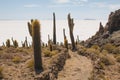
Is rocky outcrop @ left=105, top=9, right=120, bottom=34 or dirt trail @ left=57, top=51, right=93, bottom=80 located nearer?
dirt trail @ left=57, top=51, right=93, bottom=80

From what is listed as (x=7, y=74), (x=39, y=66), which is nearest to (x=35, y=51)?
(x=39, y=66)

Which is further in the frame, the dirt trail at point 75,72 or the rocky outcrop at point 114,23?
the rocky outcrop at point 114,23

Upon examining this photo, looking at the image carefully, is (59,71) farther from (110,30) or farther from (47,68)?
(110,30)

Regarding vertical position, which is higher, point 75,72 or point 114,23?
point 114,23

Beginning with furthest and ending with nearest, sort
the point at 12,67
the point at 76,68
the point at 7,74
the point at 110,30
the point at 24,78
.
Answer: the point at 110,30 < the point at 76,68 < the point at 12,67 < the point at 7,74 < the point at 24,78

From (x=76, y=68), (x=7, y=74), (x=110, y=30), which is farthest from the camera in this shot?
(x=110, y=30)

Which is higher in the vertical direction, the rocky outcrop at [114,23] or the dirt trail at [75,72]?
the rocky outcrop at [114,23]

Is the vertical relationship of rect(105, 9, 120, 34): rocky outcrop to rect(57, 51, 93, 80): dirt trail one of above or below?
above

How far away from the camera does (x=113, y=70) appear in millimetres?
22875

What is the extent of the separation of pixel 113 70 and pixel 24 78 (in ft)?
29.5

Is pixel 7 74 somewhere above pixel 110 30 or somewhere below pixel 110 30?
below

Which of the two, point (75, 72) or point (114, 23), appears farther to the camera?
point (114, 23)

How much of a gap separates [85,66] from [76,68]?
1558 millimetres

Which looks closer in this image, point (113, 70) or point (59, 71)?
point (59, 71)
